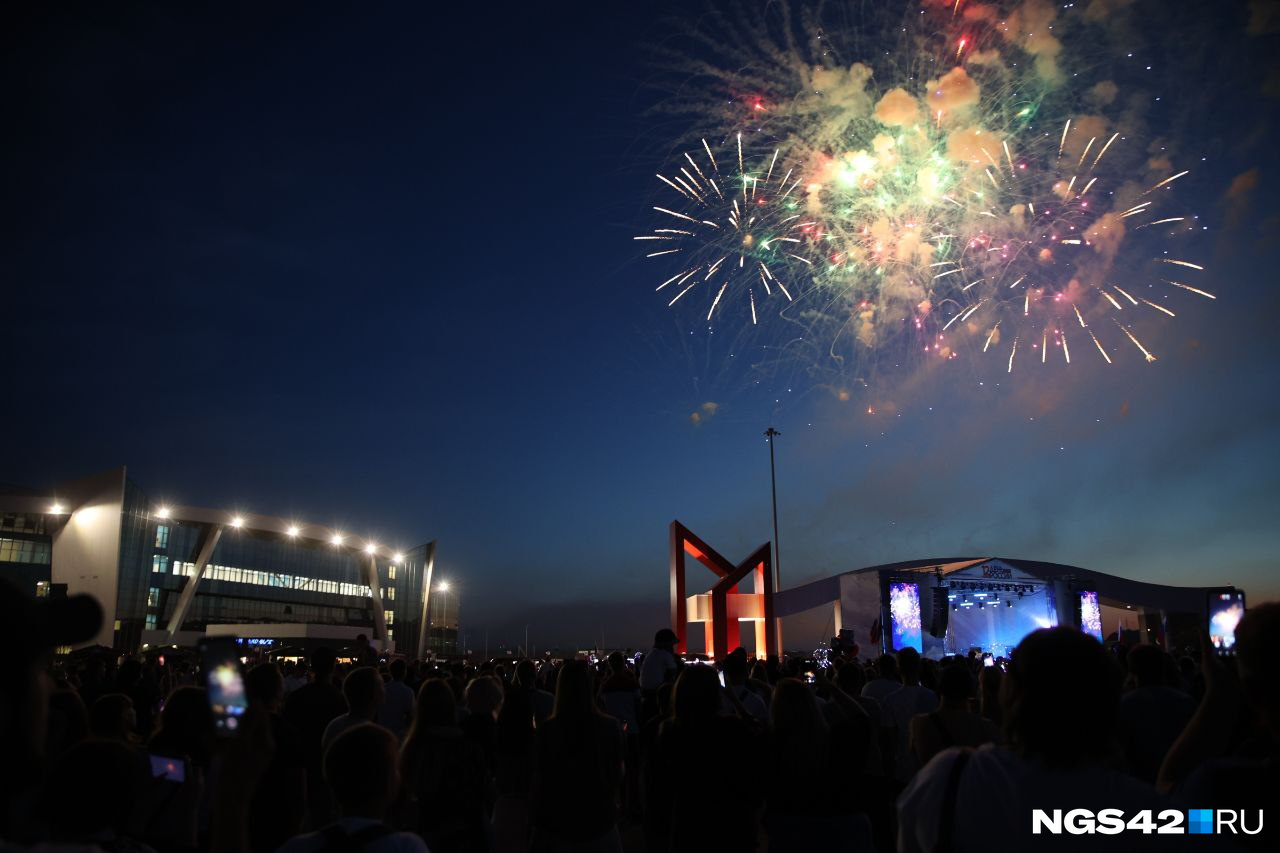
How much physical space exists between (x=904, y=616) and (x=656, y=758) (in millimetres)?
29858

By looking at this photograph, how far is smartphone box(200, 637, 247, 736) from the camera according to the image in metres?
2.34

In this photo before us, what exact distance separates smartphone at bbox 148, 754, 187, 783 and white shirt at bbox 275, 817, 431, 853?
1.25 m

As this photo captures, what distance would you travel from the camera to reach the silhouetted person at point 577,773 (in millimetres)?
4980

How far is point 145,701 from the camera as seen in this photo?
1014 cm

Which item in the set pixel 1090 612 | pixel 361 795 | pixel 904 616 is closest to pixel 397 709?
pixel 361 795

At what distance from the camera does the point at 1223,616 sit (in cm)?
424

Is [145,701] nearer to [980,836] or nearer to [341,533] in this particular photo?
[980,836]

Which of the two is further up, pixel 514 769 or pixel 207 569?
pixel 207 569

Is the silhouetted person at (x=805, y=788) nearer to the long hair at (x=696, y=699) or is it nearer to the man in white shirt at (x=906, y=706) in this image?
the long hair at (x=696, y=699)

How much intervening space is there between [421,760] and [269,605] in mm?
73796

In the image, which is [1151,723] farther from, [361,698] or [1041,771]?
[361,698]

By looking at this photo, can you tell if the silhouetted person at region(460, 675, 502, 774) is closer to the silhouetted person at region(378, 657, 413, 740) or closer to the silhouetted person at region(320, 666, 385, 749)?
the silhouetted person at region(320, 666, 385, 749)

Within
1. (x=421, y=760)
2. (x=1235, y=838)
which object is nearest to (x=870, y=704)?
(x=421, y=760)

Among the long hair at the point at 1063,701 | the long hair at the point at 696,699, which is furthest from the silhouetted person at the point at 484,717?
the long hair at the point at 1063,701
